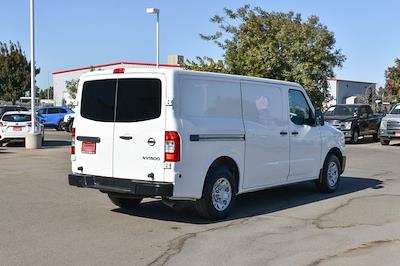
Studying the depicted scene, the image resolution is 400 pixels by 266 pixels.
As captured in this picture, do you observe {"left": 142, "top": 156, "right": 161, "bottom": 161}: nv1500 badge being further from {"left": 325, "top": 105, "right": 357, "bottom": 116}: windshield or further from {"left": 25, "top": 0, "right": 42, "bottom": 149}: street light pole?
{"left": 325, "top": 105, "right": 357, "bottom": 116}: windshield

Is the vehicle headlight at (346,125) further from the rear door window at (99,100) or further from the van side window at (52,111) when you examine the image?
the van side window at (52,111)

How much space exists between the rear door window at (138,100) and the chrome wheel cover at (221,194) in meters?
1.44

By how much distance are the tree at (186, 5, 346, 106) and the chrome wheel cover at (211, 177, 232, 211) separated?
1973 centimetres

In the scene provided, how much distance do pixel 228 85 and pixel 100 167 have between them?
7.40 ft

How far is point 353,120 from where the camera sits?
26.1 meters

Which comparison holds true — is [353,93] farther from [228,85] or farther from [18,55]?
[228,85]

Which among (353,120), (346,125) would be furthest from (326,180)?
(353,120)

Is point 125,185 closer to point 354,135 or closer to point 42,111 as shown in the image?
point 354,135

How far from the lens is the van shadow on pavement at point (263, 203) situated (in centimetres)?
854

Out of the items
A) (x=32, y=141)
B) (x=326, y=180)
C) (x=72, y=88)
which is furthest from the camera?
(x=72, y=88)

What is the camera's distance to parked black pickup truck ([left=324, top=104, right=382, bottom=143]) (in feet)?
85.3

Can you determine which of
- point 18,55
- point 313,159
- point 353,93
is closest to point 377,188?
point 313,159

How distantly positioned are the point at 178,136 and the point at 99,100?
1597 millimetres

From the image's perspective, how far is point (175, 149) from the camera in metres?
7.40
